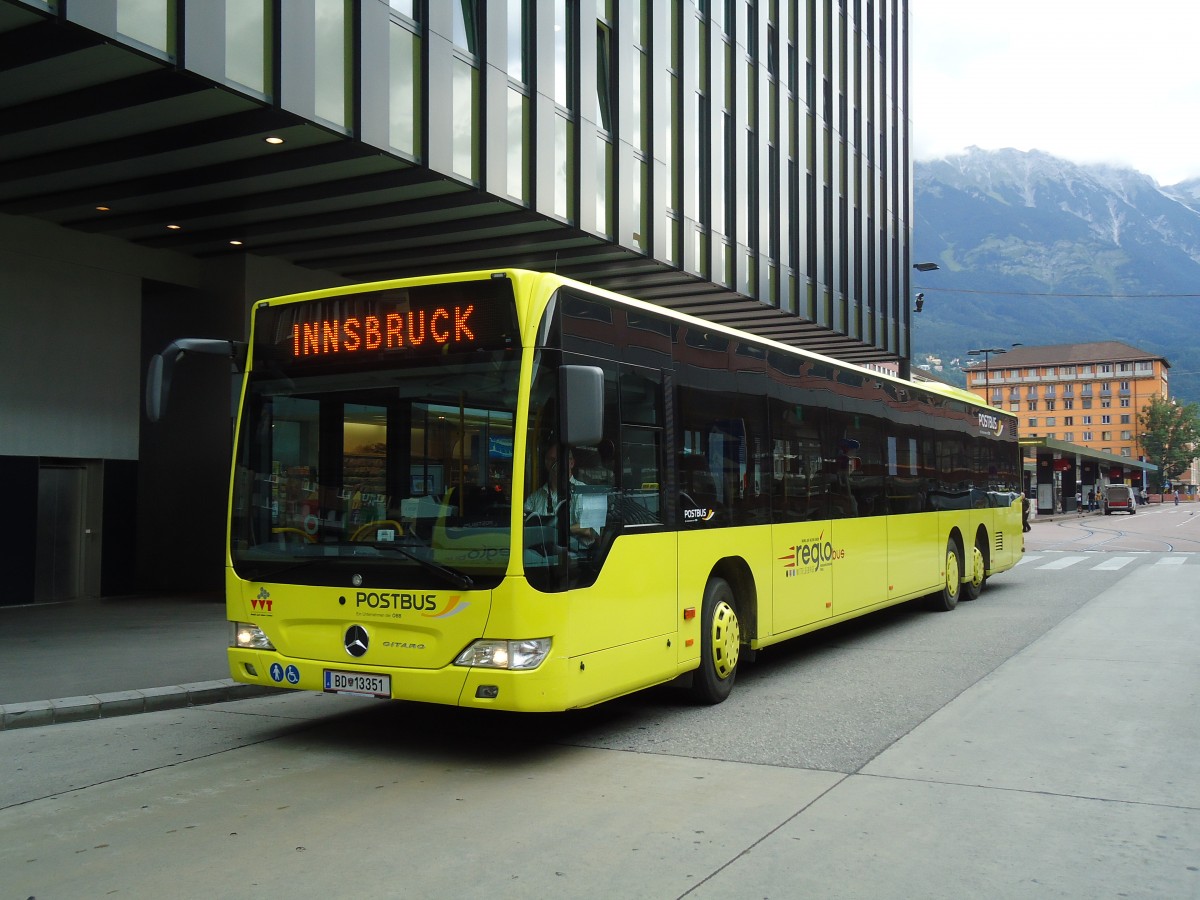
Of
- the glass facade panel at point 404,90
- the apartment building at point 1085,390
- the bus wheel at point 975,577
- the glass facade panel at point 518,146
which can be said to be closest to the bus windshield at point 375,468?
the glass facade panel at point 404,90

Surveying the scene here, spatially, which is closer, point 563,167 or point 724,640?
point 724,640

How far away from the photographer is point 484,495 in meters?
6.51

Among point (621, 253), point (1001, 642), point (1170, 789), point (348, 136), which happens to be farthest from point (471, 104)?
point (1170, 789)

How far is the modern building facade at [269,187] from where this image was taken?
10.8m

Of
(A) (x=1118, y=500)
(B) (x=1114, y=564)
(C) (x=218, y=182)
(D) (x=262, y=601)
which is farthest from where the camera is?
(A) (x=1118, y=500)

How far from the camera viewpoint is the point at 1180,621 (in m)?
14.0

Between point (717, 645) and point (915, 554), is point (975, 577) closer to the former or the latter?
point (915, 554)

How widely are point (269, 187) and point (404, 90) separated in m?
2.00

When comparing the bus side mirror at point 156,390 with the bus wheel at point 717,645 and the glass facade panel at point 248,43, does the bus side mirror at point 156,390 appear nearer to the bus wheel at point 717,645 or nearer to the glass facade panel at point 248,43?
the bus wheel at point 717,645

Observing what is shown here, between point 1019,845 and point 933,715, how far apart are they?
307cm

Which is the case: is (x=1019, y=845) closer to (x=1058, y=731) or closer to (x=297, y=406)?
(x=1058, y=731)

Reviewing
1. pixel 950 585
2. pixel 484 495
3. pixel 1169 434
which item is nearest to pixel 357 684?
pixel 484 495

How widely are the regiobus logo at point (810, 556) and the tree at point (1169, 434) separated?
547ft

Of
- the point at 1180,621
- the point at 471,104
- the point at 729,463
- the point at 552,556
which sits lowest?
the point at 1180,621
